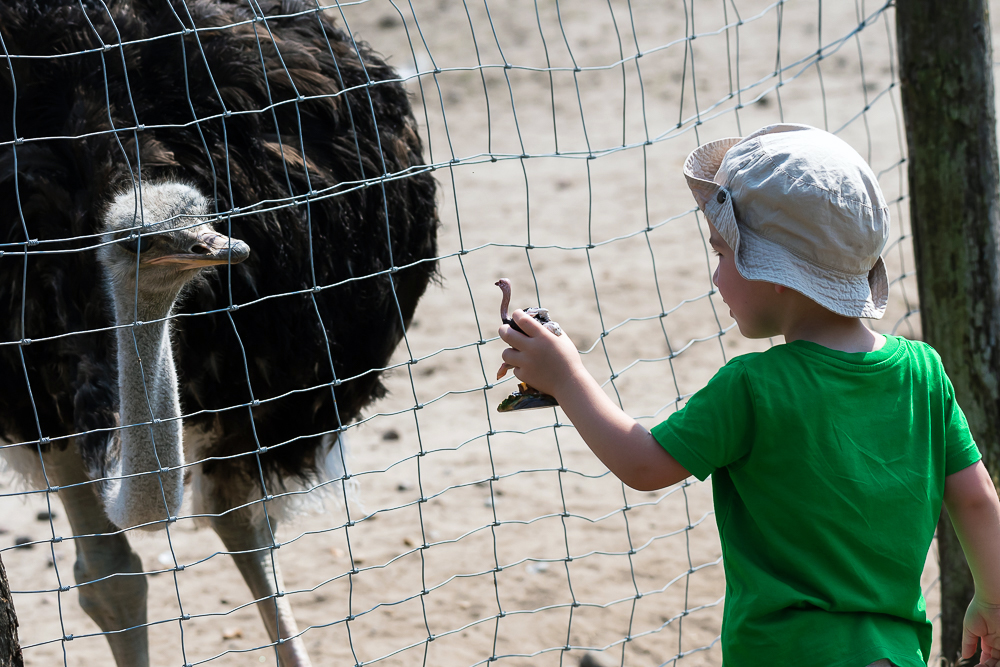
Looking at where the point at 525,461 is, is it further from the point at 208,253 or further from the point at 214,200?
the point at 208,253

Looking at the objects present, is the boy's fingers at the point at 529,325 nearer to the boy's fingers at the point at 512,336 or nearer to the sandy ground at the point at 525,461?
the boy's fingers at the point at 512,336

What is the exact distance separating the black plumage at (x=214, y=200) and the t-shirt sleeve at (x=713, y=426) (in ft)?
3.19

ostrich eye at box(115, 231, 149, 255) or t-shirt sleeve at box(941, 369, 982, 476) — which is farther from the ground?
ostrich eye at box(115, 231, 149, 255)

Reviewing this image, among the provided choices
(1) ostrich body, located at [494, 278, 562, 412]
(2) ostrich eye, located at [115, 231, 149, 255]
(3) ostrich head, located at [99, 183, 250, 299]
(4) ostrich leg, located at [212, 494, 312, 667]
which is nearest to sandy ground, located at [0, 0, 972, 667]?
(4) ostrich leg, located at [212, 494, 312, 667]

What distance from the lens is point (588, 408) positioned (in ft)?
5.15

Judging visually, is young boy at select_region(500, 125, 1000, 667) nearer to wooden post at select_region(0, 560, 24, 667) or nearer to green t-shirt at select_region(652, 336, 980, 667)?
green t-shirt at select_region(652, 336, 980, 667)

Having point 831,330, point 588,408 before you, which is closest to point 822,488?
point 831,330

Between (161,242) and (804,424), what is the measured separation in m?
1.33

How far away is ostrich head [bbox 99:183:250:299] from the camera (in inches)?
84.4

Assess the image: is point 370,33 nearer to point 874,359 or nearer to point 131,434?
point 131,434

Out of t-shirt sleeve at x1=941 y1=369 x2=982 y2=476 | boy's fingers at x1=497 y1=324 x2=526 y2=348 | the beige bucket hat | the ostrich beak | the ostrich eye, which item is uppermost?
the ostrich eye

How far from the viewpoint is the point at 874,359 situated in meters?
1.55

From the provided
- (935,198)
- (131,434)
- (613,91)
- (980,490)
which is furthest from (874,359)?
(613,91)

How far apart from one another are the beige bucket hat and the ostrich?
930 mm
